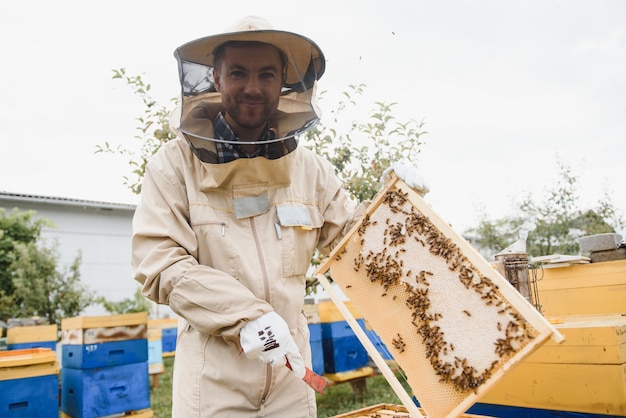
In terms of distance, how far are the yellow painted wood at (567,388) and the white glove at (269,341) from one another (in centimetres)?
96

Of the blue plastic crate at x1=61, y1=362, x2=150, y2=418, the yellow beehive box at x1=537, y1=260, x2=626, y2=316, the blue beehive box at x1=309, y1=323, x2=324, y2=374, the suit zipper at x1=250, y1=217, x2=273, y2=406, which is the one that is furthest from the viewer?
the blue beehive box at x1=309, y1=323, x2=324, y2=374

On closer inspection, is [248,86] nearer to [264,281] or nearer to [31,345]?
[264,281]

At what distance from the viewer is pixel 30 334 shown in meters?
6.28

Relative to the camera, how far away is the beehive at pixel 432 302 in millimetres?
1577

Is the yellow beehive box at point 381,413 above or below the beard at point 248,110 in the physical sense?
below

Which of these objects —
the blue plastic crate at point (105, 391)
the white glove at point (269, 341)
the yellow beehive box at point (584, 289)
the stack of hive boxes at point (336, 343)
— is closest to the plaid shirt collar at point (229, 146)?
the white glove at point (269, 341)

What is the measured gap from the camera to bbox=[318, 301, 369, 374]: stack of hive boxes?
620cm

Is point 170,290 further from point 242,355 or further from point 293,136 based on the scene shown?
point 293,136

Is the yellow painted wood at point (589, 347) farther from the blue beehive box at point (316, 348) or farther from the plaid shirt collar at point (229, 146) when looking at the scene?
the blue beehive box at point (316, 348)

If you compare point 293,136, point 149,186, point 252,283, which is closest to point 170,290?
point 252,283

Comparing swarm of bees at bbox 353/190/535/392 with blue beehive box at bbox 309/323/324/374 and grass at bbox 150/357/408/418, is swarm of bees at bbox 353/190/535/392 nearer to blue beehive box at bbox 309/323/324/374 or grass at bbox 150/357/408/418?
blue beehive box at bbox 309/323/324/374

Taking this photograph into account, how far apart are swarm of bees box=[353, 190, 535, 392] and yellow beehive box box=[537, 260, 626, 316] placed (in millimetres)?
1854

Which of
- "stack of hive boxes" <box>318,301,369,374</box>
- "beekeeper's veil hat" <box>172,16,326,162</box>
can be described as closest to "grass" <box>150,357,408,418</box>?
"stack of hive boxes" <box>318,301,369,374</box>

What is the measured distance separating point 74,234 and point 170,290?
53.3 ft
